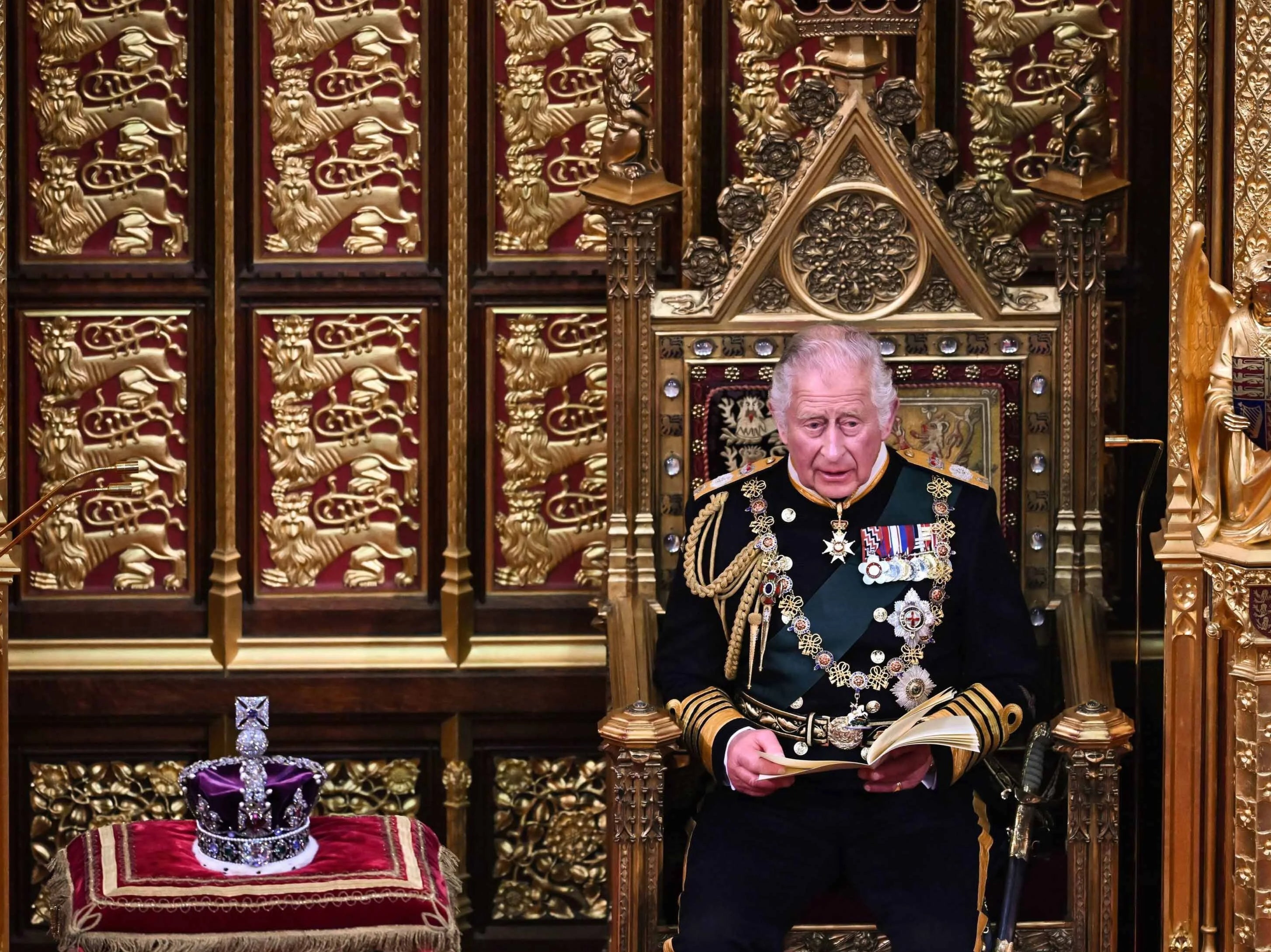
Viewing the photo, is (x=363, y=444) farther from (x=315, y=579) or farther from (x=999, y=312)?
(x=999, y=312)

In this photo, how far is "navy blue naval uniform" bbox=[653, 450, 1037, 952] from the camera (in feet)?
13.4

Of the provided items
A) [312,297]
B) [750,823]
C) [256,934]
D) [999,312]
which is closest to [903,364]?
[999,312]

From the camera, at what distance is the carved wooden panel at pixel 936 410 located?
467cm

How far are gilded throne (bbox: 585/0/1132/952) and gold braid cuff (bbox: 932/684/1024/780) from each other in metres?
0.40

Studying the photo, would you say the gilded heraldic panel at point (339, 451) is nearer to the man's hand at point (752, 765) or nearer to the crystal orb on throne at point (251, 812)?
the crystal orb on throne at point (251, 812)

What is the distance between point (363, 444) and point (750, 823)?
1.60m

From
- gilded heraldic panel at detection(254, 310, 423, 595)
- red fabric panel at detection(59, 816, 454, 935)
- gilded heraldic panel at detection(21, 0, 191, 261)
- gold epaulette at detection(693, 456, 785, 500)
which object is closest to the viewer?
red fabric panel at detection(59, 816, 454, 935)

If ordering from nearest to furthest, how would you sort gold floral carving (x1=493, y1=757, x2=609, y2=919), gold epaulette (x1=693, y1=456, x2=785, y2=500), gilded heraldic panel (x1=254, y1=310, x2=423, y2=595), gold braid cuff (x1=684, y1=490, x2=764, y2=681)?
gold braid cuff (x1=684, y1=490, x2=764, y2=681) → gold epaulette (x1=693, y1=456, x2=785, y2=500) → gilded heraldic panel (x1=254, y1=310, x2=423, y2=595) → gold floral carving (x1=493, y1=757, x2=609, y2=919)

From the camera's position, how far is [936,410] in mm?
4695

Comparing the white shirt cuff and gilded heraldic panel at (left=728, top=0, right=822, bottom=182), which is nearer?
the white shirt cuff

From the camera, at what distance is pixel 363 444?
5176 millimetres

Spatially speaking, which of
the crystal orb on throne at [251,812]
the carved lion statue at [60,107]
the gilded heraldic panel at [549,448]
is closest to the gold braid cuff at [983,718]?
the gilded heraldic panel at [549,448]

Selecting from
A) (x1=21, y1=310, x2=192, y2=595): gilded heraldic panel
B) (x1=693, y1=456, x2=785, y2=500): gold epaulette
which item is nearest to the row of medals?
(x1=693, y1=456, x2=785, y2=500): gold epaulette

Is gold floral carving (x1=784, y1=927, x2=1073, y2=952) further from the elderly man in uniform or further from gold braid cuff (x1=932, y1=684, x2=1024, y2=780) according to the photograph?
gold braid cuff (x1=932, y1=684, x2=1024, y2=780)
